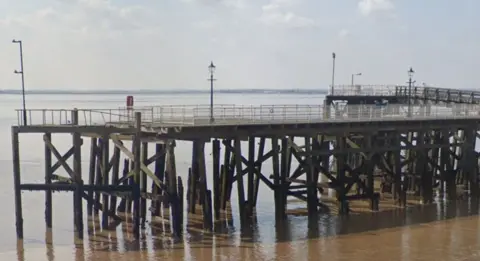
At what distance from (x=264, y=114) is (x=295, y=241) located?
5.78m

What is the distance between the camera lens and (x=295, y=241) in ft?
73.4

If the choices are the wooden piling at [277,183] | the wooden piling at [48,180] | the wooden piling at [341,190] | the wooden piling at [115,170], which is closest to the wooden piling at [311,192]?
the wooden piling at [341,190]

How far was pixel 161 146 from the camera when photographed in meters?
25.4

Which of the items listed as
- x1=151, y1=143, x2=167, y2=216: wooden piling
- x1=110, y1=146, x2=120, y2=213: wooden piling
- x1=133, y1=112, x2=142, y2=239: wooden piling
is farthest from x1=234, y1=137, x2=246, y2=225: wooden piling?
x1=110, y1=146, x2=120, y2=213: wooden piling

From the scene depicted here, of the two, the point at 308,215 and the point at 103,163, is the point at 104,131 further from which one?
the point at 308,215

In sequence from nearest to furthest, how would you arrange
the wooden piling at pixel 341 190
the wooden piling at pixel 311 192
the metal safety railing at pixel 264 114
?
the metal safety railing at pixel 264 114, the wooden piling at pixel 311 192, the wooden piling at pixel 341 190

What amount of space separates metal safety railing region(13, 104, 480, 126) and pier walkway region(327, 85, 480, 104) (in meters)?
8.19

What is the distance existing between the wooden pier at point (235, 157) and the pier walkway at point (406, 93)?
27.0ft

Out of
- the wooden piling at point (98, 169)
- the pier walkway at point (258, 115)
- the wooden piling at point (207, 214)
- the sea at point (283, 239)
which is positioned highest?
the pier walkway at point (258, 115)

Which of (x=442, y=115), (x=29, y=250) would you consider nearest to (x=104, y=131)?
(x=29, y=250)

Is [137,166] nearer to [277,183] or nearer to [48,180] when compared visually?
[48,180]

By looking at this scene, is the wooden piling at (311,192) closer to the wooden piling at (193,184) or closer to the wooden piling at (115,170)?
the wooden piling at (193,184)

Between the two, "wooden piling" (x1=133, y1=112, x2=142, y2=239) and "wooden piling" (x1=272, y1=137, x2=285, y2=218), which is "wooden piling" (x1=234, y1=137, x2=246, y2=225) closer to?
"wooden piling" (x1=272, y1=137, x2=285, y2=218)

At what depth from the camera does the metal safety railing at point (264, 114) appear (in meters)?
24.3
